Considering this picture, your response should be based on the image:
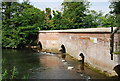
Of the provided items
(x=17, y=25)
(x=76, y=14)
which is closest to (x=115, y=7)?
(x=76, y=14)

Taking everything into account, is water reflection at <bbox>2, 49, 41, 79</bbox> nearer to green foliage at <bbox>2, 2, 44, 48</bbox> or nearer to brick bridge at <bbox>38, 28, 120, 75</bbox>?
brick bridge at <bbox>38, 28, 120, 75</bbox>

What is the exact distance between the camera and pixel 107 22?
26688mm

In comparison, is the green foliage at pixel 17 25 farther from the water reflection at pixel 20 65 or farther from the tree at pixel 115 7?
the tree at pixel 115 7

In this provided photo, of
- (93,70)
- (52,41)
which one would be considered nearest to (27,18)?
(52,41)

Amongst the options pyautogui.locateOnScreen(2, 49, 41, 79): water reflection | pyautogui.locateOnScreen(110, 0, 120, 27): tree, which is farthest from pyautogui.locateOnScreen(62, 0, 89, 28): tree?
pyautogui.locateOnScreen(2, 49, 41, 79): water reflection

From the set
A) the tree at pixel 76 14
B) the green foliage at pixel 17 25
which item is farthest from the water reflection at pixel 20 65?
the tree at pixel 76 14

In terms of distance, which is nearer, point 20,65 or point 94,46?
point 94,46

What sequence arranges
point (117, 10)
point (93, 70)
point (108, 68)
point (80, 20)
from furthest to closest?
point (80, 20), point (117, 10), point (93, 70), point (108, 68)

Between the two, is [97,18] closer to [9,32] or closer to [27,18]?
[27,18]

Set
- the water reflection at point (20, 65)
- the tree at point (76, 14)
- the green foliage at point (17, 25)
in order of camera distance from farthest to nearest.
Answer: the tree at point (76, 14), the green foliage at point (17, 25), the water reflection at point (20, 65)

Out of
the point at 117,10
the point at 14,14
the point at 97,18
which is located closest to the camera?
the point at 14,14

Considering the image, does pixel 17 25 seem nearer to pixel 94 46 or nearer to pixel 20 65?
pixel 20 65

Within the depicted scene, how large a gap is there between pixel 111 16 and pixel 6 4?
50.8ft

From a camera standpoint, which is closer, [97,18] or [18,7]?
[18,7]
